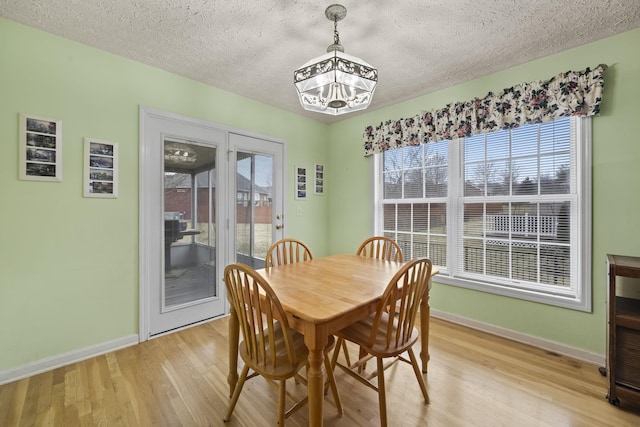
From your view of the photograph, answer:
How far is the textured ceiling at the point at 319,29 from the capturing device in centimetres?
171

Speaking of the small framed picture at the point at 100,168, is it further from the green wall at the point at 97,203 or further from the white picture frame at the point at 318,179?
the white picture frame at the point at 318,179

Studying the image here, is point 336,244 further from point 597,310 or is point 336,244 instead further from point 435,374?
point 597,310

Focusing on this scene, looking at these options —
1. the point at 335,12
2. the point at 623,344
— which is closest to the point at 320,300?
the point at 335,12

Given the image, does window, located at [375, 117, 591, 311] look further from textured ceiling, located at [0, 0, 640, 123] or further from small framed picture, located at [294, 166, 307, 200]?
small framed picture, located at [294, 166, 307, 200]

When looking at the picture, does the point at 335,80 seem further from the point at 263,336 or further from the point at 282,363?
the point at 282,363

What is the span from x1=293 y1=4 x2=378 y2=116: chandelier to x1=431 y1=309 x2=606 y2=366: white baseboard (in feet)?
7.63

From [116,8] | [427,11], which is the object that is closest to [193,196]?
[116,8]

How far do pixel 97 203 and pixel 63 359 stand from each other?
3.88 feet

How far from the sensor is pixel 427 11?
174 centimetres

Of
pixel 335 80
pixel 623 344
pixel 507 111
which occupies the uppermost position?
pixel 507 111

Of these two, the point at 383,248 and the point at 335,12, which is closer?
the point at 335,12

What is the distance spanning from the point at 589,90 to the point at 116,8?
334cm

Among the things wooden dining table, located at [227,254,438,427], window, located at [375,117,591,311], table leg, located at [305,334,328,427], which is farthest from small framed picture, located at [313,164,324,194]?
table leg, located at [305,334,328,427]

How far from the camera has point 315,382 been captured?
3.92 feet
